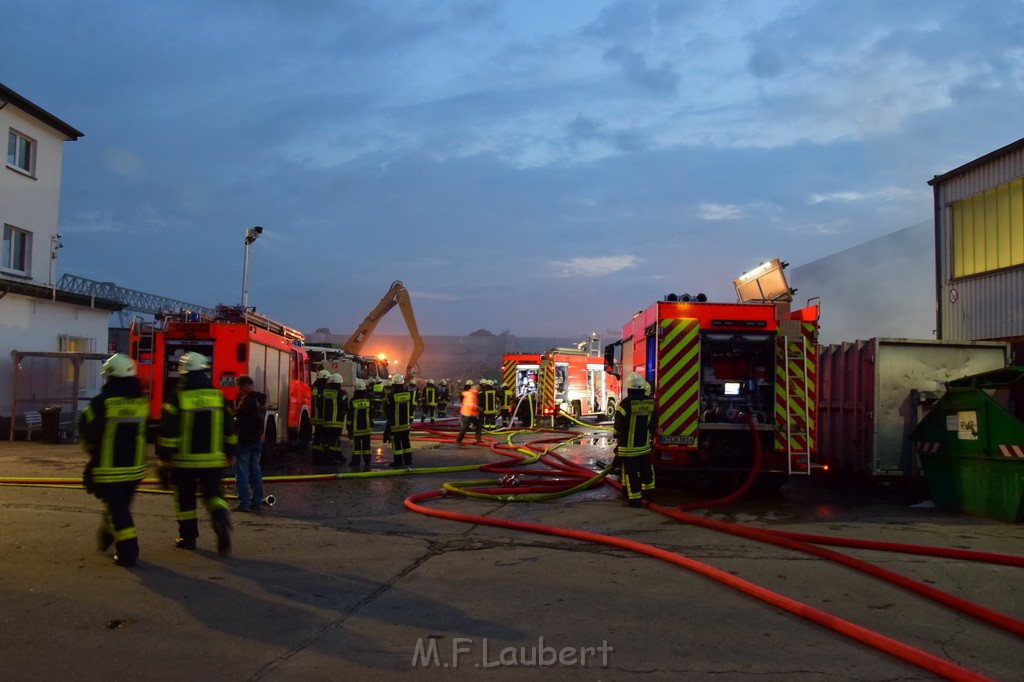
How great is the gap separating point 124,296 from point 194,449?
4471 centimetres

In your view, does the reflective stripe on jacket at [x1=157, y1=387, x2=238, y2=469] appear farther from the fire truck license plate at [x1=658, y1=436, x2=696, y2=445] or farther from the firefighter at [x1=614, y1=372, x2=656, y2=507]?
the fire truck license plate at [x1=658, y1=436, x2=696, y2=445]

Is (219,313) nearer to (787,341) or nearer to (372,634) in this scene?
(787,341)

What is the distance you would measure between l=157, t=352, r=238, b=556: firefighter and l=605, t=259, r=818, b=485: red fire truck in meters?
5.32

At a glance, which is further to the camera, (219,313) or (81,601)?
(219,313)

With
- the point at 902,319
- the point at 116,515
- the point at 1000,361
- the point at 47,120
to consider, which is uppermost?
the point at 47,120

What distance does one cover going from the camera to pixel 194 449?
6.31 m

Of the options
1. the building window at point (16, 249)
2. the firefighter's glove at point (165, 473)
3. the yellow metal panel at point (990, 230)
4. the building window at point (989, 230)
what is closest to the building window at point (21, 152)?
the building window at point (16, 249)

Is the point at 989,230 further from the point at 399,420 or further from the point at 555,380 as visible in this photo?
the point at 555,380

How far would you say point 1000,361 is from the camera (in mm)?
10625

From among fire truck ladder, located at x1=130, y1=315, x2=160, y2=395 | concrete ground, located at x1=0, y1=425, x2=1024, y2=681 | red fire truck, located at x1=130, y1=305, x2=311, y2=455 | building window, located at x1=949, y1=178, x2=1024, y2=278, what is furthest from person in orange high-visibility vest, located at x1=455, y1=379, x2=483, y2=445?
building window, located at x1=949, y1=178, x2=1024, y2=278

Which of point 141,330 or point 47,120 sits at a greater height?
point 47,120

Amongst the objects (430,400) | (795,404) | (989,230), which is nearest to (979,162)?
(989,230)

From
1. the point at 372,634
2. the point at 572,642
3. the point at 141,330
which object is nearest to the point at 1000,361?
the point at 572,642

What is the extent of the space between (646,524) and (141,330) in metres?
9.51
